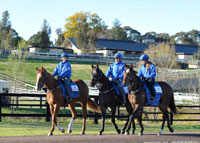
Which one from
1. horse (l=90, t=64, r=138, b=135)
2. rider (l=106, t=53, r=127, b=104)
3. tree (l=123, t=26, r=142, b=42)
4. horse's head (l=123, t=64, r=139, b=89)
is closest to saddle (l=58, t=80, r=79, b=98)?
horse (l=90, t=64, r=138, b=135)

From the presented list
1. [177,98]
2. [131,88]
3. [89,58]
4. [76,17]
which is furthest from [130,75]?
[76,17]

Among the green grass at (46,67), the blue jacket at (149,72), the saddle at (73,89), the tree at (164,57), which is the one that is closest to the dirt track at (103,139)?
the saddle at (73,89)

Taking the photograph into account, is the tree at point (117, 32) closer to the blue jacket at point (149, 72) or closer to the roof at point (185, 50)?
the roof at point (185, 50)

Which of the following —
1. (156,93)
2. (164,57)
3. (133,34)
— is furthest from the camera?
(133,34)

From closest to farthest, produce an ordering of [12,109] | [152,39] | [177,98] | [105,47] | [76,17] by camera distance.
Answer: [12,109]
[177,98]
[105,47]
[76,17]
[152,39]

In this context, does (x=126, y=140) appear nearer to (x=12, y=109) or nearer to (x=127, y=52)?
(x=12, y=109)

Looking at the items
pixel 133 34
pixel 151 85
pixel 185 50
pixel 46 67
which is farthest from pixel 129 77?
pixel 133 34

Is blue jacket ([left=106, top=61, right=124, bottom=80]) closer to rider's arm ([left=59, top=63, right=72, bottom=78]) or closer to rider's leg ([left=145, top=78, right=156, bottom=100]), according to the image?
rider's leg ([left=145, top=78, right=156, bottom=100])

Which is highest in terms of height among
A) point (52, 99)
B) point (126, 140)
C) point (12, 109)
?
point (52, 99)

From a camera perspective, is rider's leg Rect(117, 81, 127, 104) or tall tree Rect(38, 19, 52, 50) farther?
tall tree Rect(38, 19, 52, 50)

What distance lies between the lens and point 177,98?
38.2m

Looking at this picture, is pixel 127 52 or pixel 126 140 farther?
pixel 127 52

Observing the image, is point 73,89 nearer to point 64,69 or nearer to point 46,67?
point 64,69

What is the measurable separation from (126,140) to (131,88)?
2.08 m
